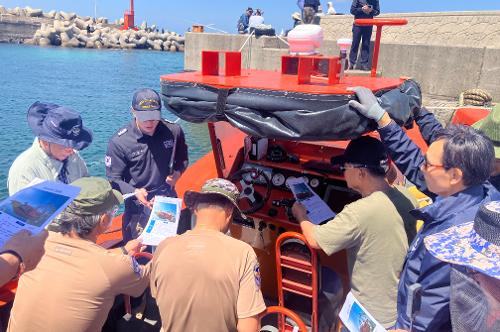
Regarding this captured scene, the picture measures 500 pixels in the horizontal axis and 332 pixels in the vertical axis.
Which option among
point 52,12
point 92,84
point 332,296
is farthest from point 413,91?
point 52,12

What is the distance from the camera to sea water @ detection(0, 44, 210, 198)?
37.2 feet

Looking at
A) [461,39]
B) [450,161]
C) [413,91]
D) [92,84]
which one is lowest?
[92,84]

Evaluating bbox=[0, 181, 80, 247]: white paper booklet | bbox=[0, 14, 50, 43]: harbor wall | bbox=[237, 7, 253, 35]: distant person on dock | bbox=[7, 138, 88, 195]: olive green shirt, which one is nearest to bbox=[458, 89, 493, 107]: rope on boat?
bbox=[7, 138, 88, 195]: olive green shirt

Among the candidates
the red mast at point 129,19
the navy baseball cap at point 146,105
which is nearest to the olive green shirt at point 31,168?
the navy baseball cap at point 146,105

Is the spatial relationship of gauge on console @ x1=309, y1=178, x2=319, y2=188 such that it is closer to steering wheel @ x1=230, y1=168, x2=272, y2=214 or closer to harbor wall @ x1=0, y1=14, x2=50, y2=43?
steering wheel @ x1=230, y1=168, x2=272, y2=214

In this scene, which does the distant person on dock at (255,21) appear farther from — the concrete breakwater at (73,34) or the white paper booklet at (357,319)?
the concrete breakwater at (73,34)

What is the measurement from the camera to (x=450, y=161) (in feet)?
5.90

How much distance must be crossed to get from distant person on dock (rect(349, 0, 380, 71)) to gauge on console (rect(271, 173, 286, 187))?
240 inches

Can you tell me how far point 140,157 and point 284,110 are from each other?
158cm

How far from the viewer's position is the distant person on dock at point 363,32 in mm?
8336

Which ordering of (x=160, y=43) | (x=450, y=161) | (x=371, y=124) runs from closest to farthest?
(x=450, y=161) < (x=371, y=124) < (x=160, y=43)

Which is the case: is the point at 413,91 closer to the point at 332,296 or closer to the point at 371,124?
the point at 371,124

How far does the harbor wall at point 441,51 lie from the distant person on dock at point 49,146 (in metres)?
2.97

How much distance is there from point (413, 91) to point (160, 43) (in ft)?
187
